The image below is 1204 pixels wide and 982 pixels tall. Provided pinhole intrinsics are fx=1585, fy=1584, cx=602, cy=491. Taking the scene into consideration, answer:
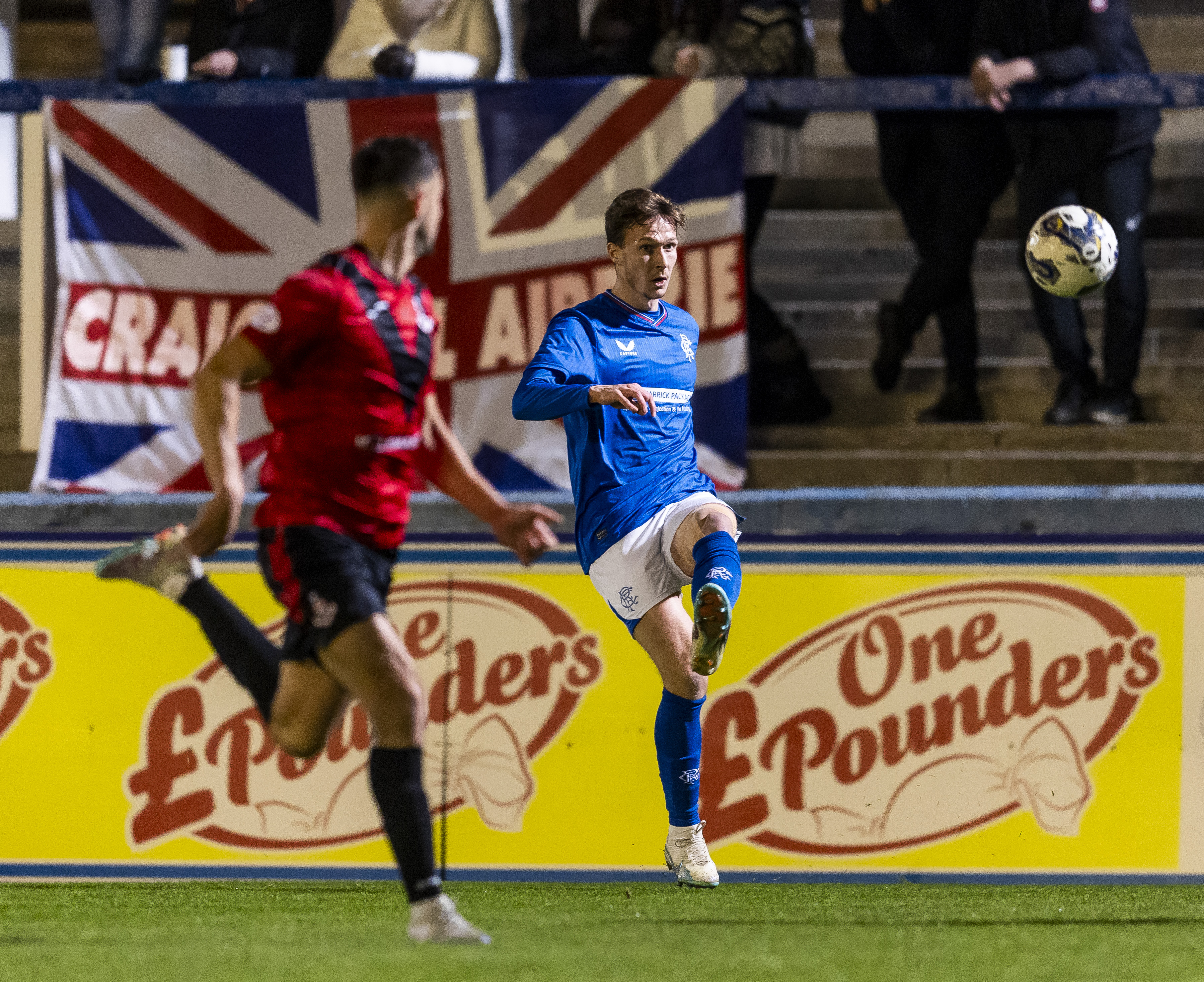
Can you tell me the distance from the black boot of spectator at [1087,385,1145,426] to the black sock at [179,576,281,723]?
377 cm

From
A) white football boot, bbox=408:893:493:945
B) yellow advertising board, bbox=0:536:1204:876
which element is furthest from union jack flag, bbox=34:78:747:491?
white football boot, bbox=408:893:493:945

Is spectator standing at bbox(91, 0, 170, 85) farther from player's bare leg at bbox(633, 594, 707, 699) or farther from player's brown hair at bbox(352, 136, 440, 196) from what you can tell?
player's bare leg at bbox(633, 594, 707, 699)

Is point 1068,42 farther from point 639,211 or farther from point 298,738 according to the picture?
point 298,738

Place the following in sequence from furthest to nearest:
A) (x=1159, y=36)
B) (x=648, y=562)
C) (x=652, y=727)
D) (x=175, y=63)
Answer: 1. (x=1159, y=36)
2. (x=175, y=63)
3. (x=652, y=727)
4. (x=648, y=562)

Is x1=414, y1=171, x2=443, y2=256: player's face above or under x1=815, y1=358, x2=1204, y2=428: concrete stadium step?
above

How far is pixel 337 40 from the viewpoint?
23.2 ft

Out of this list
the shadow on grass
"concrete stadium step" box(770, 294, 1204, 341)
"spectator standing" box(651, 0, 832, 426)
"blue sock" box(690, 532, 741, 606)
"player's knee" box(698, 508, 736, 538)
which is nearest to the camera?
the shadow on grass

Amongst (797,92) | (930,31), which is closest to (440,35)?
(797,92)

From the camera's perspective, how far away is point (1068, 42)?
20.8 feet

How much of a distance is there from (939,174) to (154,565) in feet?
12.6

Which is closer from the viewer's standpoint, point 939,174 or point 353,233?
point 353,233

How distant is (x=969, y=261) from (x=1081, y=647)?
5.90ft

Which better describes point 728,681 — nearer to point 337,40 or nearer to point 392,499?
point 392,499

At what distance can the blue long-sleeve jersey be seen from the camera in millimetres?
4691
